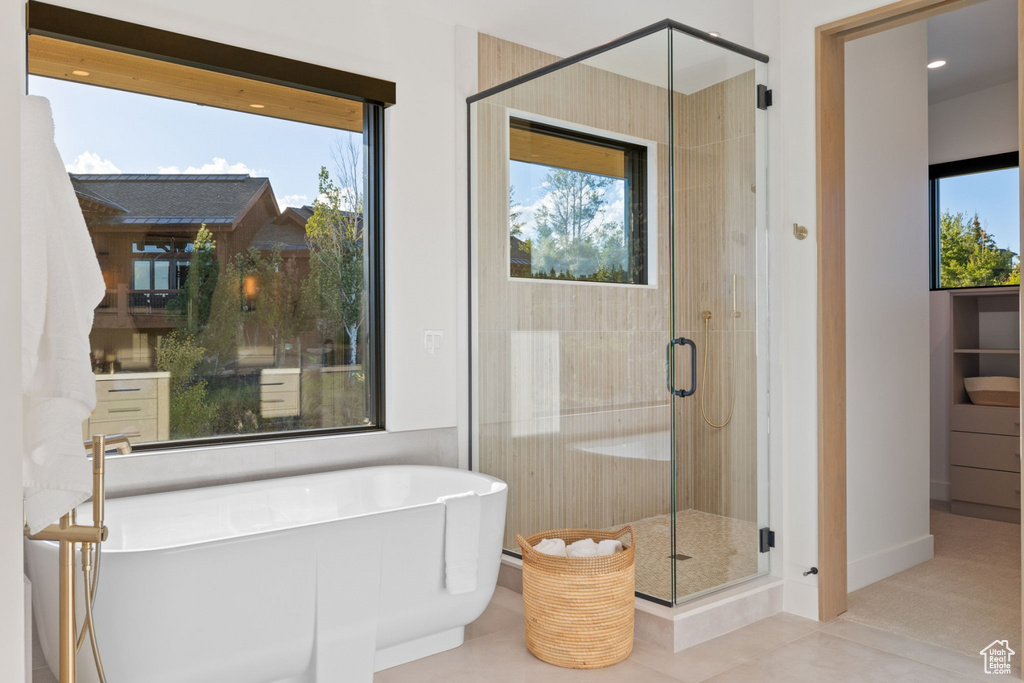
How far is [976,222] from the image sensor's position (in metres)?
4.91

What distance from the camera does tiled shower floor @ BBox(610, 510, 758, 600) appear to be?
110 inches

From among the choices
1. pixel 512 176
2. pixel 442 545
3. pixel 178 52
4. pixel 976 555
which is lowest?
pixel 976 555

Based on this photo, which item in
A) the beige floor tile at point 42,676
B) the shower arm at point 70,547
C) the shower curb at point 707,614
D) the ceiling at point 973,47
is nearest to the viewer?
the shower arm at point 70,547

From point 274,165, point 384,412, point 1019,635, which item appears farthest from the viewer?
point 384,412

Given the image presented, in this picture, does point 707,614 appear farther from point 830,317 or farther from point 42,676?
point 42,676

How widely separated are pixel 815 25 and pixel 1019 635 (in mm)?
2494

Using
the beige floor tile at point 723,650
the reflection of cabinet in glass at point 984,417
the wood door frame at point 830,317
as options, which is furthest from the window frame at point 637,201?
the reflection of cabinet in glass at point 984,417

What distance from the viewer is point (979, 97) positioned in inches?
193

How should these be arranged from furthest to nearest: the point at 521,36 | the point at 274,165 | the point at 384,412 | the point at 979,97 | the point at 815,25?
the point at 979,97
the point at 521,36
the point at 384,412
the point at 274,165
the point at 815,25

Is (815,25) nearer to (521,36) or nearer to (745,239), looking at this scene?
(745,239)

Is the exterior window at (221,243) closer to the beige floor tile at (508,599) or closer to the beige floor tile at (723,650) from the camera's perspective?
the beige floor tile at (508,599)

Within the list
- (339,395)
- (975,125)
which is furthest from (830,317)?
(975,125)

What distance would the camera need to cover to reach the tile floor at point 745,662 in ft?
8.09

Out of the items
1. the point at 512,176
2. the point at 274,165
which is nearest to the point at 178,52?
the point at 274,165
